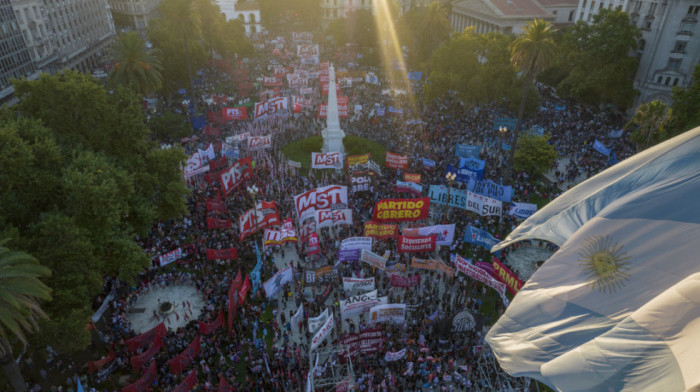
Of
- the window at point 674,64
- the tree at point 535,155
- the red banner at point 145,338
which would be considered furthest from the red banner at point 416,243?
the window at point 674,64

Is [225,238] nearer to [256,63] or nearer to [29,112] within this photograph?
[29,112]

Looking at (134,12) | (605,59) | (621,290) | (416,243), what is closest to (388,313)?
(416,243)

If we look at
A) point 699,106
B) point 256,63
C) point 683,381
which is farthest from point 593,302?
point 256,63

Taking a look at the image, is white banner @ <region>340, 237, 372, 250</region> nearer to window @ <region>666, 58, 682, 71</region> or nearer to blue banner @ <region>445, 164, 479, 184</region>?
blue banner @ <region>445, 164, 479, 184</region>

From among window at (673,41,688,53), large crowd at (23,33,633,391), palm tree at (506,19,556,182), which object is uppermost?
palm tree at (506,19,556,182)

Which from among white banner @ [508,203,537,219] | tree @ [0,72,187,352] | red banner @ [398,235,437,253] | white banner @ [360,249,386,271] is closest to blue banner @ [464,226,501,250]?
red banner @ [398,235,437,253]
